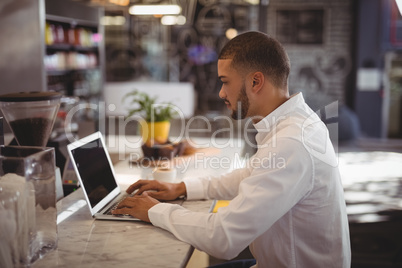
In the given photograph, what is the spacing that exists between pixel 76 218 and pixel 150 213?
0.32 m

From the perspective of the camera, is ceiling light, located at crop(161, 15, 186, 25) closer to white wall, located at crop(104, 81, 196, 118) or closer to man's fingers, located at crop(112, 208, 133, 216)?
white wall, located at crop(104, 81, 196, 118)

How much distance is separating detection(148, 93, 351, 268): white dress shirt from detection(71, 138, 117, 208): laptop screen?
0.28m

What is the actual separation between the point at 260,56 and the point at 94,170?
0.80 metres

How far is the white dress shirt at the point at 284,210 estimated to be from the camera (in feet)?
4.30

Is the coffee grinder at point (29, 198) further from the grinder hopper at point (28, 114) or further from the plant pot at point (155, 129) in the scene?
the plant pot at point (155, 129)

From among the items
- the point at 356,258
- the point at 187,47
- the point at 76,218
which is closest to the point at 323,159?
the point at 76,218

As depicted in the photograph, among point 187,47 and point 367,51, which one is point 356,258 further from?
point 187,47

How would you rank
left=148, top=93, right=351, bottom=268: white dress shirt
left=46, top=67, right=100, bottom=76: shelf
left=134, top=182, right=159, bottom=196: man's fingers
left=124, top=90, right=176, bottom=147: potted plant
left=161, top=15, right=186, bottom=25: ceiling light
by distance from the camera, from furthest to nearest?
left=161, top=15, right=186, bottom=25: ceiling light → left=46, top=67, right=100, bottom=76: shelf → left=124, top=90, right=176, bottom=147: potted plant → left=134, top=182, right=159, bottom=196: man's fingers → left=148, top=93, right=351, bottom=268: white dress shirt

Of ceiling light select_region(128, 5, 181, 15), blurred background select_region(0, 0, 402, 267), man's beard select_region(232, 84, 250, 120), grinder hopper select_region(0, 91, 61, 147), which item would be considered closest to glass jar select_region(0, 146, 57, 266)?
grinder hopper select_region(0, 91, 61, 147)

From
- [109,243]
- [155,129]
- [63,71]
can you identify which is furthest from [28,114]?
[63,71]

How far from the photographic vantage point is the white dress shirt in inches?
51.6

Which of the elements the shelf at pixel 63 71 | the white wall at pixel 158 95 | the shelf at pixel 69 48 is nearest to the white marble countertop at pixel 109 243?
the white wall at pixel 158 95

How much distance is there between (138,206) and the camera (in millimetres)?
1610

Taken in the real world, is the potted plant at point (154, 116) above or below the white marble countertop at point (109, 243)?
above
